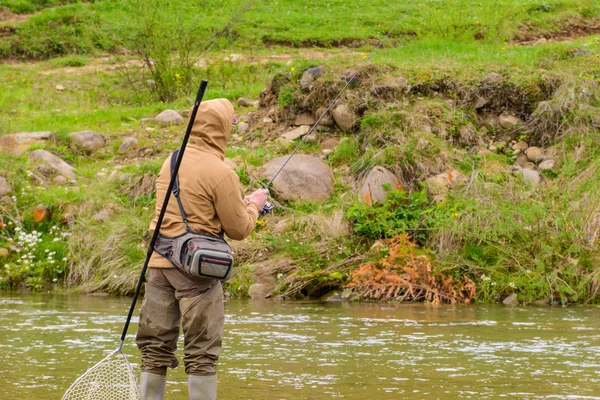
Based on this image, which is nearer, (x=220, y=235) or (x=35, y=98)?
(x=220, y=235)

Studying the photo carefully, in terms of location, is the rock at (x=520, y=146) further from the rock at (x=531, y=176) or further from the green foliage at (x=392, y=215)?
the green foliage at (x=392, y=215)

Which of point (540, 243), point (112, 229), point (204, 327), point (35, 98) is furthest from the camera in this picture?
point (35, 98)

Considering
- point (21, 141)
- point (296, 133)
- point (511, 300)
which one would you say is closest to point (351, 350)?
point (511, 300)

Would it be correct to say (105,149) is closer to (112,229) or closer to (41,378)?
(112,229)

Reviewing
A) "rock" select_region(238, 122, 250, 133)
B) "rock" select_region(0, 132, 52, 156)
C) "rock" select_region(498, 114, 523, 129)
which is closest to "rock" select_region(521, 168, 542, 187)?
"rock" select_region(498, 114, 523, 129)

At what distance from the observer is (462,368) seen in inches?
277

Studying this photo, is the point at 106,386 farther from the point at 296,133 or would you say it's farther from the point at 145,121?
the point at 145,121

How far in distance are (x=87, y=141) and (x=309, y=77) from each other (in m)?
3.49

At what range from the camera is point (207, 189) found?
509 centimetres

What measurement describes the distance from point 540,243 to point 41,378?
599 cm

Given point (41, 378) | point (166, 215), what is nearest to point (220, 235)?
point (166, 215)

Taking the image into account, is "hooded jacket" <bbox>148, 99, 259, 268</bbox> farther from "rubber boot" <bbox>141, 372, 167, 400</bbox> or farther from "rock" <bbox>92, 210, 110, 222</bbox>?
"rock" <bbox>92, 210, 110, 222</bbox>

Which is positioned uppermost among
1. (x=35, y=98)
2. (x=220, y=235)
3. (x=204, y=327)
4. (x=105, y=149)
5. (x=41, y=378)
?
(x=35, y=98)

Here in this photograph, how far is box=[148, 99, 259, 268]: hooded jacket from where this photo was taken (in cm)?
510
